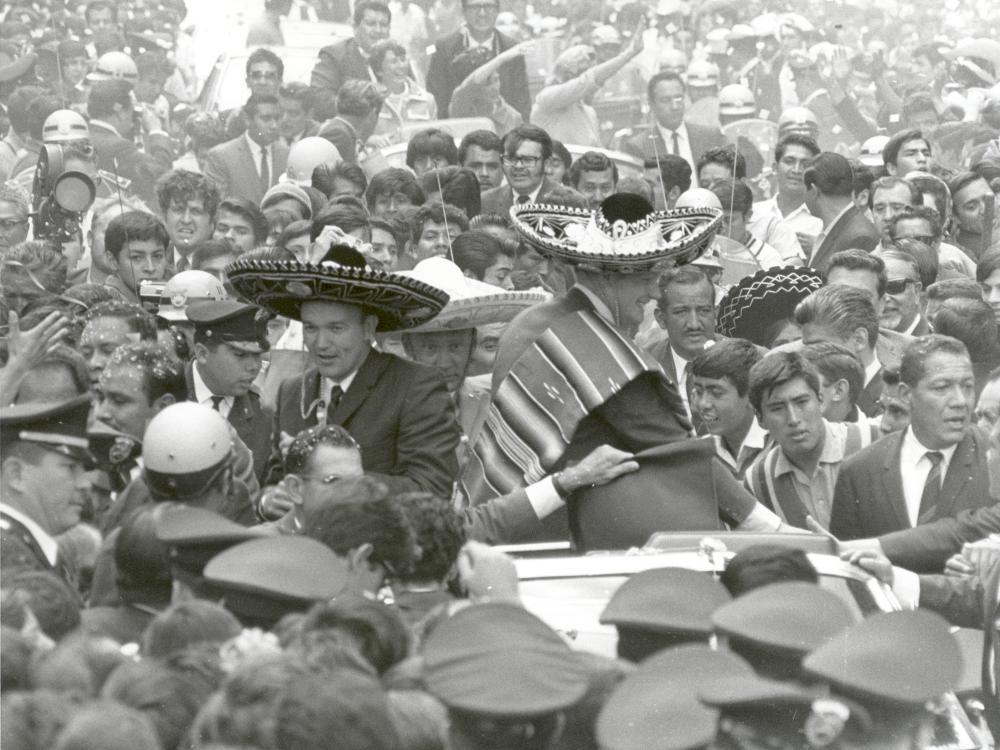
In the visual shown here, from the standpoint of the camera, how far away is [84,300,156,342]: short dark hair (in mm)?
7086

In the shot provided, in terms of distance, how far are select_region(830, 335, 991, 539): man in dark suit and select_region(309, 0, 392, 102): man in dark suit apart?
20.8ft

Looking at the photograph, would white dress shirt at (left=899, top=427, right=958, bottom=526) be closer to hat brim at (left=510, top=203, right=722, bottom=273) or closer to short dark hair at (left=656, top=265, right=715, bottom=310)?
hat brim at (left=510, top=203, right=722, bottom=273)

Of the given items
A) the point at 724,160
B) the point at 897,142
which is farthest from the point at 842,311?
the point at 897,142

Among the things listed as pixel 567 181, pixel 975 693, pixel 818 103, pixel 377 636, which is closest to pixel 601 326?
pixel 975 693

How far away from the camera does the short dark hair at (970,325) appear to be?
789 cm

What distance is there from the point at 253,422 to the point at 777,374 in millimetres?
1862

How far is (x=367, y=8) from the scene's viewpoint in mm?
12633

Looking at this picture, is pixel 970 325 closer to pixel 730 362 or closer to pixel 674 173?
pixel 730 362

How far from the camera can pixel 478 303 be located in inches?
286

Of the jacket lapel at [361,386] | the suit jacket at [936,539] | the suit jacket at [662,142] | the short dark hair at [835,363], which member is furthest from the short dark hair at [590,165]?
the suit jacket at [936,539]

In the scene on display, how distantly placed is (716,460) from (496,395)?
712mm

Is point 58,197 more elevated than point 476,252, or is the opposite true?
point 58,197

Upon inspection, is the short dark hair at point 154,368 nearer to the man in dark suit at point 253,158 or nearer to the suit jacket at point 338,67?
the man in dark suit at point 253,158

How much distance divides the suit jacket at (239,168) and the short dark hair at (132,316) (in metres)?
4.12
